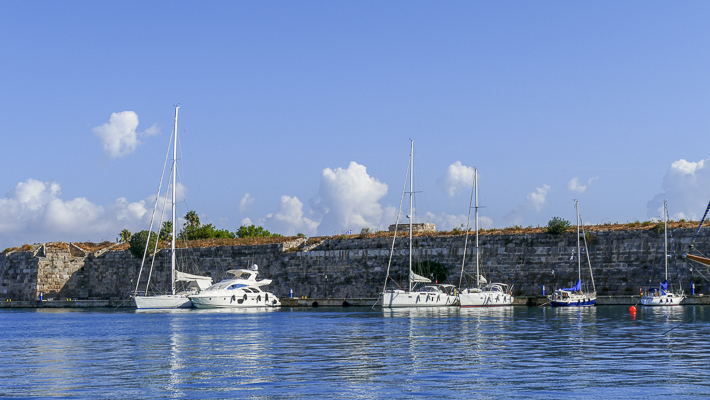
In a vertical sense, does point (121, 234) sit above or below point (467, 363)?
above

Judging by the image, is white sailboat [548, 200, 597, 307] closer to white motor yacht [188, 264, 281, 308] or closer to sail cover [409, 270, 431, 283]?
sail cover [409, 270, 431, 283]

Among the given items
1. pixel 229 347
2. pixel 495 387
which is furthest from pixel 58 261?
pixel 495 387

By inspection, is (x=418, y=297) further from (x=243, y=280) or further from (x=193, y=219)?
(x=193, y=219)

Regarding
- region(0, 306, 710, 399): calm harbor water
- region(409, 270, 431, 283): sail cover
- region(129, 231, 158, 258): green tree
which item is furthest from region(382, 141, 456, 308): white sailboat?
region(129, 231, 158, 258): green tree

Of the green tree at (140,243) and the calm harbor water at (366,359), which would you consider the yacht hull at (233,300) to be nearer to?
the green tree at (140,243)

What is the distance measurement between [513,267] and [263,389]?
35.6 m

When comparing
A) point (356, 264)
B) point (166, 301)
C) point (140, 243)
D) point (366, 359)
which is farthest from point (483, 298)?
point (140, 243)

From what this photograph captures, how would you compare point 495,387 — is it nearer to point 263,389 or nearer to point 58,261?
point 263,389

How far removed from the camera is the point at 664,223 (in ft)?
147

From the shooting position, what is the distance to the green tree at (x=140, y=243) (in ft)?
200

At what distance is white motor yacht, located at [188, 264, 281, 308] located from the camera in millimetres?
48062

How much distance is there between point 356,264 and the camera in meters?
53.3

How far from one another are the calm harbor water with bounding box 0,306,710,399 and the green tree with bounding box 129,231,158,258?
27.5 m

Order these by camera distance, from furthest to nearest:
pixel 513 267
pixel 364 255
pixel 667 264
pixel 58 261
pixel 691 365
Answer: pixel 58 261
pixel 364 255
pixel 513 267
pixel 667 264
pixel 691 365
